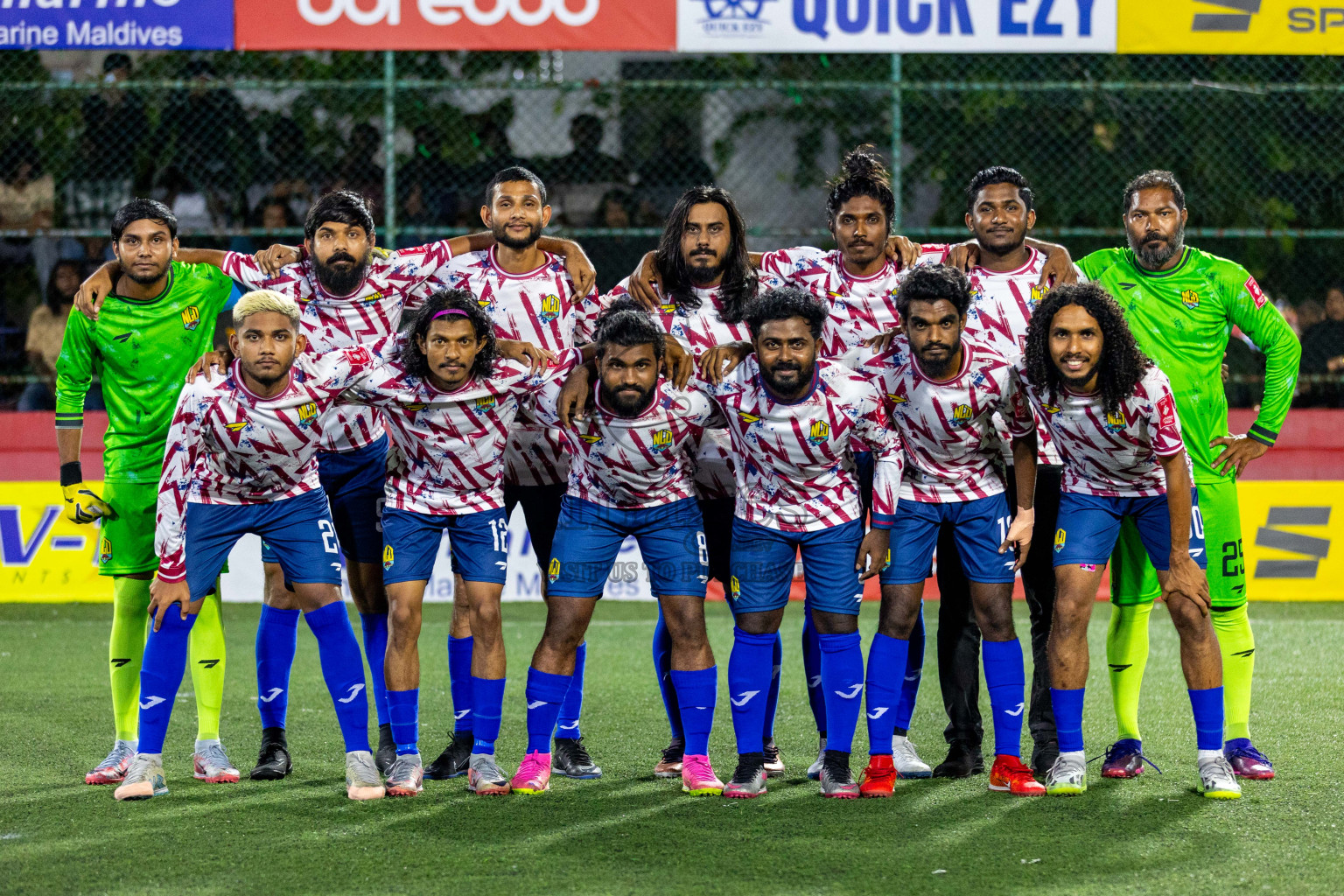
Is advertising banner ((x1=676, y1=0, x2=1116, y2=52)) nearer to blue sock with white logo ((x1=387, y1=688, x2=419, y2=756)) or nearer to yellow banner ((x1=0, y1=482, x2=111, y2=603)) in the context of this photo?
yellow banner ((x1=0, y1=482, x2=111, y2=603))

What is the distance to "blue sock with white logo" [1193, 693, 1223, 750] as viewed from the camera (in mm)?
4719

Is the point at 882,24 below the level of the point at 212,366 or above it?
above

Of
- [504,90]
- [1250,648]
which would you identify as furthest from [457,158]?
[1250,648]

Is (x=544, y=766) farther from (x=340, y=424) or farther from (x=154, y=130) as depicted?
(x=154, y=130)

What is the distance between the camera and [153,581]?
4738 millimetres

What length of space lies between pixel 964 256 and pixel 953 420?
2.32 feet

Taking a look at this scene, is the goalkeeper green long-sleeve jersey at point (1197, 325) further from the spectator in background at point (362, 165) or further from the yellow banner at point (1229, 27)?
the spectator in background at point (362, 165)

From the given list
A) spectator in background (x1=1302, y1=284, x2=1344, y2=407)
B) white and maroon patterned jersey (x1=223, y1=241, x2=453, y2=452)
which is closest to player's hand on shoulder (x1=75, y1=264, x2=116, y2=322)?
white and maroon patterned jersey (x1=223, y1=241, x2=453, y2=452)

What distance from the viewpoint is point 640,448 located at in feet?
15.4

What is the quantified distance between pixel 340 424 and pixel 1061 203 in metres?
7.72

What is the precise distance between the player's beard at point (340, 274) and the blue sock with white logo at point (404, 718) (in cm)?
140

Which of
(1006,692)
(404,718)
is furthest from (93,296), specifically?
(1006,692)

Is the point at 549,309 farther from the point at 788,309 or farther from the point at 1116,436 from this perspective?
the point at 1116,436

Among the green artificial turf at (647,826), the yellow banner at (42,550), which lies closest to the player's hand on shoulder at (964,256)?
the green artificial turf at (647,826)
